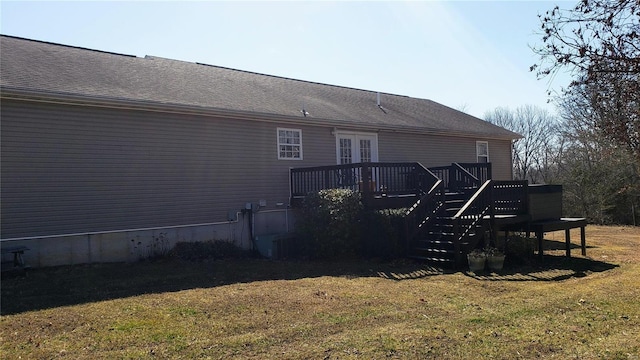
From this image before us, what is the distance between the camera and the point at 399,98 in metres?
22.1

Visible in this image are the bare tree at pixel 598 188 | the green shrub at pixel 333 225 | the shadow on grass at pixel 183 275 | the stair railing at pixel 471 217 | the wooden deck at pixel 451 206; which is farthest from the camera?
the bare tree at pixel 598 188

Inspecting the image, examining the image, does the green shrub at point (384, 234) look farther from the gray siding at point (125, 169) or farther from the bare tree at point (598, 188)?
the bare tree at point (598, 188)

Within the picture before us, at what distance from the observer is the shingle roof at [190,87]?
1061cm

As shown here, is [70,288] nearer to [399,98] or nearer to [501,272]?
[501,272]

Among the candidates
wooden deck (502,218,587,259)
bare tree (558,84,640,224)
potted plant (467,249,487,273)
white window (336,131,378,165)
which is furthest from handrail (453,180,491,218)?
bare tree (558,84,640,224)

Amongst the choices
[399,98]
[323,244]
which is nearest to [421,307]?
[323,244]

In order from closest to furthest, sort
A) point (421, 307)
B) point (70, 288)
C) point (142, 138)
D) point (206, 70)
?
point (421, 307) < point (70, 288) < point (142, 138) < point (206, 70)

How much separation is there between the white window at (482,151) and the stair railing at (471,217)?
354 inches

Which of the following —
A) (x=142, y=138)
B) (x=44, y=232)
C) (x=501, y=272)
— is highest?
(x=142, y=138)

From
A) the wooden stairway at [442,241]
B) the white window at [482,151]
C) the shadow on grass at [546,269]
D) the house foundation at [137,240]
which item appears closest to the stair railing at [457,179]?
the wooden stairway at [442,241]

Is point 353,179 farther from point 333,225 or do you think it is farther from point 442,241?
point 442,241

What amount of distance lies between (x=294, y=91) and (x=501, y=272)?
378 inches

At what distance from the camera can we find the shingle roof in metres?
10.6

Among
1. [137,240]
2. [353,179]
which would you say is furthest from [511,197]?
[137,240]
